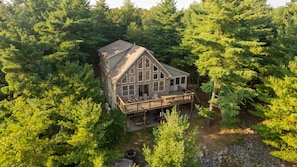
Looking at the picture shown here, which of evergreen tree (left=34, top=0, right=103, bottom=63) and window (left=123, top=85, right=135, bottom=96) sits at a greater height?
evergreen tree (left=34, top=0, right=103, bottom=63)

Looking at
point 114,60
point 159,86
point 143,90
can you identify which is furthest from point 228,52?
point 114,60

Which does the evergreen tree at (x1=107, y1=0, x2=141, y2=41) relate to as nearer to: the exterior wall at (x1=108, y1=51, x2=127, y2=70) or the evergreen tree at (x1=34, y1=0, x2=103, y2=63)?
the evergreen tree at (x1=34, y1=0, x2=103, y2=63)

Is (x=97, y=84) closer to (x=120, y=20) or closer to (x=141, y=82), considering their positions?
(x=141, y=82)

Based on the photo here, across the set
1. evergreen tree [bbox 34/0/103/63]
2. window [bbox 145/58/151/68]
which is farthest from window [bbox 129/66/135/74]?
evergreen tree [bbox 34/0/103/63]

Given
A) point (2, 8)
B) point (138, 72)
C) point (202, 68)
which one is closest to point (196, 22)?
point (202, 68)

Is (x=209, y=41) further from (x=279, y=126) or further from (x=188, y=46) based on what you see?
(x=279, y=126)

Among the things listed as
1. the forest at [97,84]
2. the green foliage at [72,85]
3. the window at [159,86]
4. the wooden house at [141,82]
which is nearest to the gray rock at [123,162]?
the forest at [97,84]
